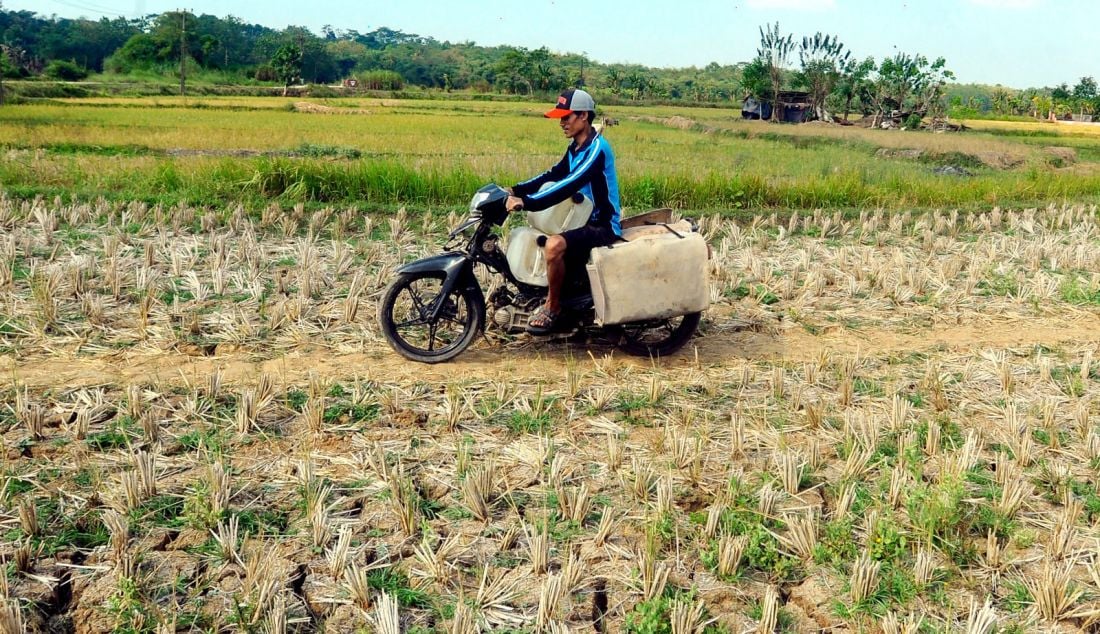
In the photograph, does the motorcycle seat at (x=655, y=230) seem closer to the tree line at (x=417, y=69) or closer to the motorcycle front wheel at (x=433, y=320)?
the motorcycle front wheel at (x=433, y=320)

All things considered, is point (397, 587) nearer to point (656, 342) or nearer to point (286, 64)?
point (656, 342)

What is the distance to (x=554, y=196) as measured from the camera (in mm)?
5117

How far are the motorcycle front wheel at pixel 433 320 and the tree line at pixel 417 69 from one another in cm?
3407

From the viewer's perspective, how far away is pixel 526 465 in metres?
4.06

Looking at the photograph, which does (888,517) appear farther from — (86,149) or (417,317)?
(86,149)

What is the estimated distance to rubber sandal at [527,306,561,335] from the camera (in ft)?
17.8

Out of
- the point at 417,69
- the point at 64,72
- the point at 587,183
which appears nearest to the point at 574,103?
the point at 587,183

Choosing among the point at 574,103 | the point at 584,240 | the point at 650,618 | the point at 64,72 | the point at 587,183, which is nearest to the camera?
the point at 650,618

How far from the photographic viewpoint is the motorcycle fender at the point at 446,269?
525 cm

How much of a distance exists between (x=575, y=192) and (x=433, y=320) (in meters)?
1.15

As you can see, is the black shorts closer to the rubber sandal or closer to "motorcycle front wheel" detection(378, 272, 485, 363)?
the rubber sandal

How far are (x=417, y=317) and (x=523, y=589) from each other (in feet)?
8.62

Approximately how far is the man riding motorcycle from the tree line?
1326 inches

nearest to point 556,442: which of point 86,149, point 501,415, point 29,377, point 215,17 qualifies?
point 501,415
